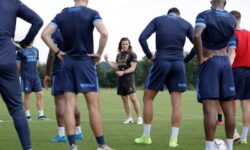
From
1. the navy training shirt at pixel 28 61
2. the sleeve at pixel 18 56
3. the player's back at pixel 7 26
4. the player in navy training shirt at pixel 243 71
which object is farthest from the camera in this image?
the navy training shirt at pixel 28 61

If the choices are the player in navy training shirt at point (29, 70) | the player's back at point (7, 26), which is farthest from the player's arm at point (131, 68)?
the player's back at point (7, 26)

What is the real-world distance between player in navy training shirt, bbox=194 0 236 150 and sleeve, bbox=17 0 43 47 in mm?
2194

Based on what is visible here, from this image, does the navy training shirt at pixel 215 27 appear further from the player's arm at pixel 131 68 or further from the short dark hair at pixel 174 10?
the player's arm at pixel 131 68

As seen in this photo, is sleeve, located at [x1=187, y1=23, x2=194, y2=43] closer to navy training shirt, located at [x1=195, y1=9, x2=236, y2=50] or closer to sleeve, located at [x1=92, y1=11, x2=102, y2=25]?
navy training shirt, located at [x1=195, y1=9, x2=236, y2=50]

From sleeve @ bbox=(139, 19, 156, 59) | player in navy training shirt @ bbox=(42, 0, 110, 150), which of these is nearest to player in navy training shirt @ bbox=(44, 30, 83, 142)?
player in navy training shirt @ bbox=(42, 0, 110, 150)

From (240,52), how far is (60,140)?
3567 mm

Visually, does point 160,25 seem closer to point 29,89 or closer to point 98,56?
point 98,56

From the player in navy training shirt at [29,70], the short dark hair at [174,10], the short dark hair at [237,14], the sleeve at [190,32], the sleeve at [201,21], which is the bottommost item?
the player in navy training shirt at [29,70]

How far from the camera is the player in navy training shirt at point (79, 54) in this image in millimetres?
8297

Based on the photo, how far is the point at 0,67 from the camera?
7375mm

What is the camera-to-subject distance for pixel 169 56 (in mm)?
9758

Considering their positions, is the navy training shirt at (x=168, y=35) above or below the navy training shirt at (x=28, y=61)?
above

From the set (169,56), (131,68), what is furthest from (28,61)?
(169,56)

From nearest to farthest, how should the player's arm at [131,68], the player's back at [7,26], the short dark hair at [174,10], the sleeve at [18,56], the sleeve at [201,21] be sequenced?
the player's back at [7,26] → the sleeve at [201,21] → the short dark hair at [174,10] → the player's arm at [131,68] → the sleeve at [18,56]
